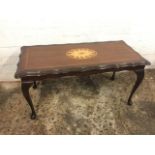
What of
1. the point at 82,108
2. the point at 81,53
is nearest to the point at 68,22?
the point at 81,53

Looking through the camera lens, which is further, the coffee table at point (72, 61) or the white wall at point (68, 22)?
the white wall at point (68, 22)

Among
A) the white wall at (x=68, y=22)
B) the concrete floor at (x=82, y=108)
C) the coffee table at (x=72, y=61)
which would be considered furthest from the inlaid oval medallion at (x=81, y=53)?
the concrete floor at (x=82, y=108)

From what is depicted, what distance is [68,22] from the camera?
2445 mm

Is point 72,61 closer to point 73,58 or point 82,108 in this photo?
point 73,58

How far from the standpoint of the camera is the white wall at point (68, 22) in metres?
2.32

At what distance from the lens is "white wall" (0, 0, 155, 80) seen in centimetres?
232

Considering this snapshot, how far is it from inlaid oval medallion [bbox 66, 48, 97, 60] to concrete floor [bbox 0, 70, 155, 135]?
589 millimetres

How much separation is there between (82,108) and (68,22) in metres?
1.04

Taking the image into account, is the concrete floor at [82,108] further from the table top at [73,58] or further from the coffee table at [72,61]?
the table top at [73,58]

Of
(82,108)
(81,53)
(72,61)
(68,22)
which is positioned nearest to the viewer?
(72,61)

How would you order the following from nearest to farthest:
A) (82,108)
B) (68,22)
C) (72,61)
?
(72,61)
(82,108)
(68,22)

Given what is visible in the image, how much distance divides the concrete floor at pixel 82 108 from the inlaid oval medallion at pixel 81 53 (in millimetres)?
589

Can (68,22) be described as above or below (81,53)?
above
